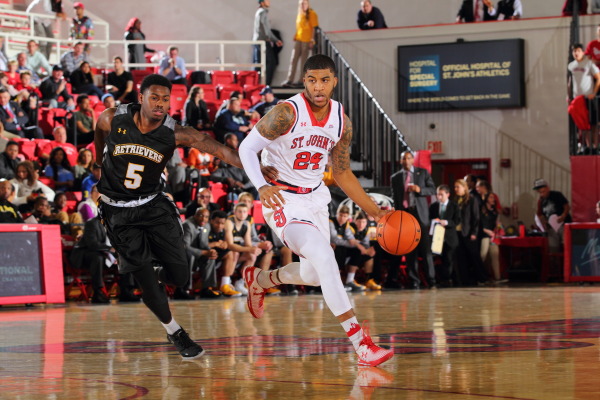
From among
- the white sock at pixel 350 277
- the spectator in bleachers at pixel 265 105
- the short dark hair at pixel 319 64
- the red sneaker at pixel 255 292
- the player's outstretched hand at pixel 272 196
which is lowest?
the white sock at pixel 350 277

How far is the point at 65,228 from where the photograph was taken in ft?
45.1

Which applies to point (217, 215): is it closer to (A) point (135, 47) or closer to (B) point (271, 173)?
(B) point (271, 173)

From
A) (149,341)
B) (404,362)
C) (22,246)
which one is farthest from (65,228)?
(404,362)

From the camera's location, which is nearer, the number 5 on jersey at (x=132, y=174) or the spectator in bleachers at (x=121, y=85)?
the number 5 on jersey at (x=132, y=174)

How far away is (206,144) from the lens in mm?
6527

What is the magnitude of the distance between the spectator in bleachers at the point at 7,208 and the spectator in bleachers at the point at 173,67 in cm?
891

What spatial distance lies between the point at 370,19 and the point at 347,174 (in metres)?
16.7

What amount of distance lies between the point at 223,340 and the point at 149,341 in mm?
595

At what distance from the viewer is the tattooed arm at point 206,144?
6.48 meters

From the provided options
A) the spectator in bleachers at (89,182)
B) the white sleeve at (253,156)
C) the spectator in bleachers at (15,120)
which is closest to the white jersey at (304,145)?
the white sleeve at (253,156)

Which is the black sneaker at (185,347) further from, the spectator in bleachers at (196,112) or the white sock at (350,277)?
the spectator in bleachers at (196,112)

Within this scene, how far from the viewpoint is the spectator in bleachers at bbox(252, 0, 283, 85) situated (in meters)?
23.5

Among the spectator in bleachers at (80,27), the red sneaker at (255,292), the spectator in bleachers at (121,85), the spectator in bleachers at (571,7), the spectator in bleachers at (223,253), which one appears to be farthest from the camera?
the spectator in bleachers at (80,27)

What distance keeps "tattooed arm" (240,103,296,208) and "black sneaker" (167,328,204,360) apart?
3.37ft
